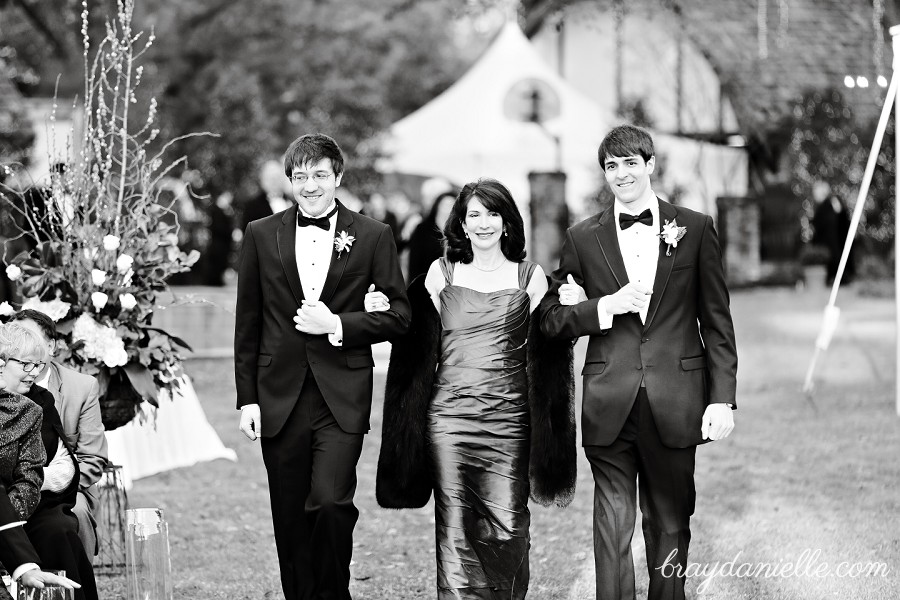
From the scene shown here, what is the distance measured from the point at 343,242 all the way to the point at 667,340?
4.63 ft

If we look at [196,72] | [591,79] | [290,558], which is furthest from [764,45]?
[290,558]

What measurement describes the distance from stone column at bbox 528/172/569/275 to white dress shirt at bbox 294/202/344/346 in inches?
521

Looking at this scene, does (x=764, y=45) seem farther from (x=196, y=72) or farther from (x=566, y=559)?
(x=566, y=559)

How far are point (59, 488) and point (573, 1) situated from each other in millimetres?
20615

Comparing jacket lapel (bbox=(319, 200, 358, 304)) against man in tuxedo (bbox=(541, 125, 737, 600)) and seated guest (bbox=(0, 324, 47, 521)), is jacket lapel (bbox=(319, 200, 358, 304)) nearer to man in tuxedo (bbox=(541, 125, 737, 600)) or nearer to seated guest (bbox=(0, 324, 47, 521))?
man in tuxedo (bbox=(541, 125, 737, 600))

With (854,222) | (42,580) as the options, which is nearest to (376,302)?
(42,580)

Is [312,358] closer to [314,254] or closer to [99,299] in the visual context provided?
[314,254]

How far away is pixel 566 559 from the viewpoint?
692cm

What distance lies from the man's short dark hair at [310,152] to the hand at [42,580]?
188 centimetres

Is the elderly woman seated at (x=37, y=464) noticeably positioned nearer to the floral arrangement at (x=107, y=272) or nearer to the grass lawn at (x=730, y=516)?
the grass lawn at (x=730, y=516)

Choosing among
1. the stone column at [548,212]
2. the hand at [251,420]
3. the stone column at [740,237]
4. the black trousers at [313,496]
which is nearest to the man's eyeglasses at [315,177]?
the black trousers at [313,496]

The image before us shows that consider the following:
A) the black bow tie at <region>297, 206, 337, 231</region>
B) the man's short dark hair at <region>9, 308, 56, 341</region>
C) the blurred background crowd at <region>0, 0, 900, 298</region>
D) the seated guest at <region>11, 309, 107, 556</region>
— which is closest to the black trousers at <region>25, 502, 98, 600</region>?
the seated guest at <region>11, 309, 107, 556</region>

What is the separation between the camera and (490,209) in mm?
5574

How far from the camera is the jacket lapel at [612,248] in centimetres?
530
